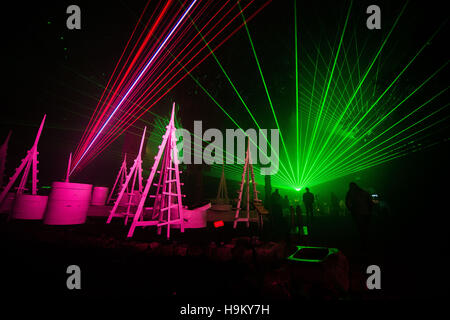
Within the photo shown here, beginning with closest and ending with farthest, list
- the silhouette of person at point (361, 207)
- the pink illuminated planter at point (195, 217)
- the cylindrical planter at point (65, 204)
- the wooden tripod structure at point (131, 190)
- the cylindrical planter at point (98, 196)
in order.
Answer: the cylindrical planter at point (65, 204) < the silhouette of person at point (361, 207) < the wooden tripod structure at point (131, 190) < the pink illuminated planter at point (195, 217) < the cylindrical planter at point (98, 196)

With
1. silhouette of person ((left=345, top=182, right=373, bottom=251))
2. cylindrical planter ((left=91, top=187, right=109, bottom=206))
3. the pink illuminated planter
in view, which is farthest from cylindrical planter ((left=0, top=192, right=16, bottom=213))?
silhouette of person ((left=345, top=182, right=373, bottom=251))

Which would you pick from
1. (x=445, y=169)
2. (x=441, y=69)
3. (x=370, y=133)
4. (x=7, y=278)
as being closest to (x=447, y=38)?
(x=441, y=69)

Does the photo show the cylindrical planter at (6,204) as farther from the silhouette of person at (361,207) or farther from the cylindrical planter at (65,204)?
the silhouette of person at (361,207)

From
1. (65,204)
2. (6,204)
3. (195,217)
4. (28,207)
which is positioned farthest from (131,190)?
(6,204)

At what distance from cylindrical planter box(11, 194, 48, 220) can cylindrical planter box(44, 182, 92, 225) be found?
129 centimetres

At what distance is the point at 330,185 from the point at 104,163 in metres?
30.1

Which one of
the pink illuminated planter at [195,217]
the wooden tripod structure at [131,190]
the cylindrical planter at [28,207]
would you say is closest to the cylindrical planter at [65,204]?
the wooden tripod structure at [131,190]

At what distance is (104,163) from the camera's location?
36.1 feet

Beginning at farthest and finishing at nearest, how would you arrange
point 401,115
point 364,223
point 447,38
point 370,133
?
point 370,133
point 401,115
point 447,38
point 364,223

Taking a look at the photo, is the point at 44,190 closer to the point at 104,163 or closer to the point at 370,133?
the point at 104,163

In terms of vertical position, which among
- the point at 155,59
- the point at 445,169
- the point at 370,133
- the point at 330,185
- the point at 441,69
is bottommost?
the point at 330,185

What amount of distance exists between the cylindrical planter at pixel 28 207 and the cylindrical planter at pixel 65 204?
1.29 metres

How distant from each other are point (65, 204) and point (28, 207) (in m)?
1.75

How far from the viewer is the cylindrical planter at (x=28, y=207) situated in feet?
16.0
